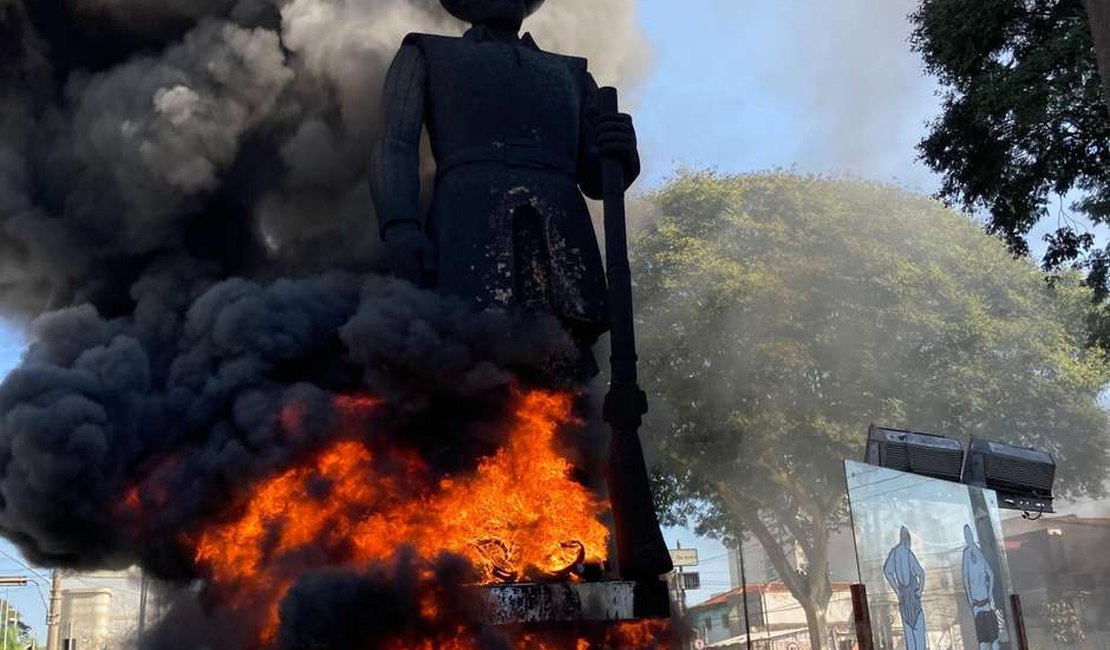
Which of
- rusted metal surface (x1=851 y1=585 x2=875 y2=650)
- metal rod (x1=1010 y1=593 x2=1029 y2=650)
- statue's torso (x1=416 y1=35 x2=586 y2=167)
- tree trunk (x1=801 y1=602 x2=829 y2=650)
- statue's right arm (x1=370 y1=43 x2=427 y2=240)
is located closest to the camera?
statue's right arm (x1=370 y1=43 x2=427 y2=240)

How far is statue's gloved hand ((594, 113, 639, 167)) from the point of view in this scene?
7.22 meters

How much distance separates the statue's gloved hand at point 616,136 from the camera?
23.7ft

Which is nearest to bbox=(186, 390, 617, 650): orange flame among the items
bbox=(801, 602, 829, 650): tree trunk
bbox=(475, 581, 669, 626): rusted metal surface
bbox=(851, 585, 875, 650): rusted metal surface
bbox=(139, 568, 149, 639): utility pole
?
bbox=(475, 581, 669, 626): rusted metal surface

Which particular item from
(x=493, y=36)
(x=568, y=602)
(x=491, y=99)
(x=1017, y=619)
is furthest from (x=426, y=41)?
(x=1017, y=619)

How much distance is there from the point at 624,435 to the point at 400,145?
2.61 metres

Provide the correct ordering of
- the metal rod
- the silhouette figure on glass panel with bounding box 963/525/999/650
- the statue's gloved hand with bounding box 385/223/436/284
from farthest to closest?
the silhouette figure on glass panel with bounding box 963/525/999/650 → the metal rod → the statue's gloved hand with bounding box 385/223/436/284

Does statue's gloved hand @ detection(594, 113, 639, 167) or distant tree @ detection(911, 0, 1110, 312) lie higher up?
distant tree @ detection(911, 0, 1110, 312)

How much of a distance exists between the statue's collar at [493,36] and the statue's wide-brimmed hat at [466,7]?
0.13m

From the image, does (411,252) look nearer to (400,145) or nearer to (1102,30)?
(400,145)

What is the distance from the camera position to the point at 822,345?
19.5m

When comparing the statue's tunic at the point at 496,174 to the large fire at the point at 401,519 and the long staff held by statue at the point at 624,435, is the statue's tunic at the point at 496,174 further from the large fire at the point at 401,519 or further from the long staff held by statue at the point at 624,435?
the large fire at the point at 401,519

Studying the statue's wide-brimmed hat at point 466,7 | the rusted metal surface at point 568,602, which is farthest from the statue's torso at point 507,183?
the rusted metal surface at point 568,602

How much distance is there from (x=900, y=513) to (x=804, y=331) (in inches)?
311

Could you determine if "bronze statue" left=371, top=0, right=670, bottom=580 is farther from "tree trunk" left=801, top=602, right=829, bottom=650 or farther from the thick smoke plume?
"tree trunk" left=801, top=602, right=829, bottom=650
